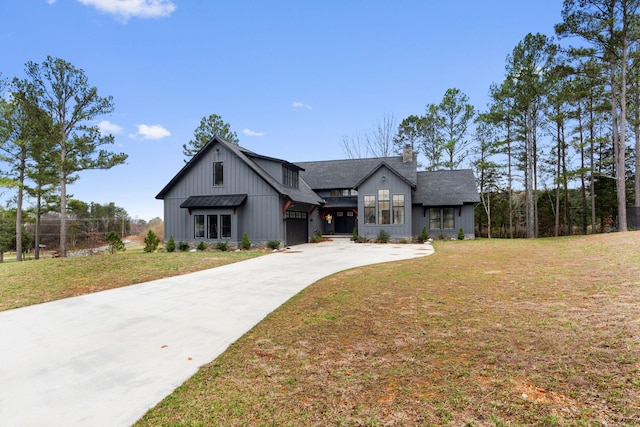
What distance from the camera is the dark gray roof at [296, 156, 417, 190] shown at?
25.4 meters

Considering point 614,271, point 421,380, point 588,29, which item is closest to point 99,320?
point 421,380

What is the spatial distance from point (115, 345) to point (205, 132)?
31884 millimetres

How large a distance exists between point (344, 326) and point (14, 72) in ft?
84.4

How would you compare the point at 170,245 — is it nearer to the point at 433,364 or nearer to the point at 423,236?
the point at 423,236

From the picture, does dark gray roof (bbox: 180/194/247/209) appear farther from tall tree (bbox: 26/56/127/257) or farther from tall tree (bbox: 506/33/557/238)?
tall tree (bbox: 506/33/557/238)

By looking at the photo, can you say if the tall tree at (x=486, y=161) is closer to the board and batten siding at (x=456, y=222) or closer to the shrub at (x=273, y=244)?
the board and batten siding at (x=456, y=222)

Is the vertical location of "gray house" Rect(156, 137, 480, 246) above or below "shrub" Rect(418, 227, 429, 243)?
above

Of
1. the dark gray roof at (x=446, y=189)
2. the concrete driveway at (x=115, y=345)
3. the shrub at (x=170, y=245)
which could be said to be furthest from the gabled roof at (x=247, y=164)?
the concrete driveway at (x=115, y=345)

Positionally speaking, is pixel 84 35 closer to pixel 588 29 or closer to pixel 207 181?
pixel 207 181

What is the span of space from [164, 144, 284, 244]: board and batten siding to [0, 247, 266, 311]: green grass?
16.8 ft

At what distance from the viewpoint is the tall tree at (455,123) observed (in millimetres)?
30172

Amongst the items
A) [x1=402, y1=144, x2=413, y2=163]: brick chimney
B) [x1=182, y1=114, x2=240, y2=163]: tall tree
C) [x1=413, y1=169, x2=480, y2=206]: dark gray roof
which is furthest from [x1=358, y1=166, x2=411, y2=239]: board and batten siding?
[x1=182, y1=114, x2=240, y2=163]: tall tree

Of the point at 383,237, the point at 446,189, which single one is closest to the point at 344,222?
the point at 383,237

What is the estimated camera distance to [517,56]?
78.2 ft
